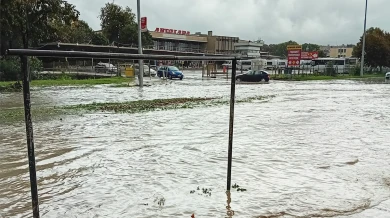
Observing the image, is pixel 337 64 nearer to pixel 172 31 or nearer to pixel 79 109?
pixel 172 31

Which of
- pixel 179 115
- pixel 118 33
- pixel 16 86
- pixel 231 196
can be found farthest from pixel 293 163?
pixel 118 33

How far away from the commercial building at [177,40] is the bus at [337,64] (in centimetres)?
4297

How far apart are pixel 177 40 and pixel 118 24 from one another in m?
31.0

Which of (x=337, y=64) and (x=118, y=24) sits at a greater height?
(x=118, y=24)

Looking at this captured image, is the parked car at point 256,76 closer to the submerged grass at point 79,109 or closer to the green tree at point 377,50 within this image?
the submerged grass at point 79,109

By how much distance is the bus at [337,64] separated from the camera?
61656mm

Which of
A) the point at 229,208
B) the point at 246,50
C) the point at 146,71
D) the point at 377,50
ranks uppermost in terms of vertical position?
the point at 377,50

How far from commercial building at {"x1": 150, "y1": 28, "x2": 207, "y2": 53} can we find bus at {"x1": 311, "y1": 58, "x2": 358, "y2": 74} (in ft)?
→ 141

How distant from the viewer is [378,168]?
6.80 meters

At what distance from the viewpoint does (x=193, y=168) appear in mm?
6625

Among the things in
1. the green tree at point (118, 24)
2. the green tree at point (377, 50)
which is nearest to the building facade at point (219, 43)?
the green tree at point (118, 24)

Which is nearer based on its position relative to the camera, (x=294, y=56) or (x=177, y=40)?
(x=294, y=56)

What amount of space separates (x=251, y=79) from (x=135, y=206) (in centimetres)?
3568

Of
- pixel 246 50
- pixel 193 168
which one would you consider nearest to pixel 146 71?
pixel 246 50
